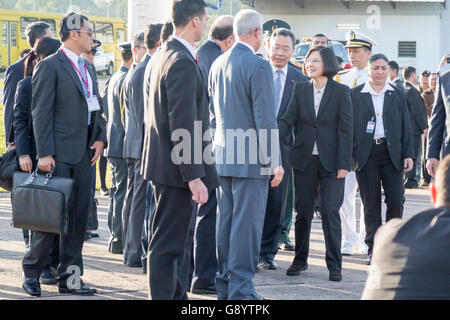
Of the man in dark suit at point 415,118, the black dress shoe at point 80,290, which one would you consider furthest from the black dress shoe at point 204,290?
the man in dark suit at point 415,118

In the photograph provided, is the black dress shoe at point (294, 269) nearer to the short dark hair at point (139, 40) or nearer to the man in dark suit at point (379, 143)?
the man in dark suit at point (379, 143)

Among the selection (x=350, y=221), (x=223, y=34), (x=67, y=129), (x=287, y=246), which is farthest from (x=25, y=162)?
(x=350, y=221)

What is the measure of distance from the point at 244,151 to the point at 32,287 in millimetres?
1889

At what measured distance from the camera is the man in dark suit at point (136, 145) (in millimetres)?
7023

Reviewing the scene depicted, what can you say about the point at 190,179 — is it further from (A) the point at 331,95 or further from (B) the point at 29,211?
(A) the point at 331,95

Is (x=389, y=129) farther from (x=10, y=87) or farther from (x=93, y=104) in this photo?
(x=10, y=87)

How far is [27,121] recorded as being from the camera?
20.2ft

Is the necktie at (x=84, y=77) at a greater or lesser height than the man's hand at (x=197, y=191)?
greater

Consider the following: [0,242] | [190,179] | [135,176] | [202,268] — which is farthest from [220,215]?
[0,242]

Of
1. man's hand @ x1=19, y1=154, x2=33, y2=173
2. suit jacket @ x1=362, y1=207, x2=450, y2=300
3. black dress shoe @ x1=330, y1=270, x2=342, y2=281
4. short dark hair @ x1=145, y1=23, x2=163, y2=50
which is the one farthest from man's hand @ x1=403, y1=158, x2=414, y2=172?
suit jacket @ x1=362, y1=207, x2=450, y2=300

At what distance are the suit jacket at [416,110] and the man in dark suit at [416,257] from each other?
1089cm

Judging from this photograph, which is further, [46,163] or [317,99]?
[317,99]
